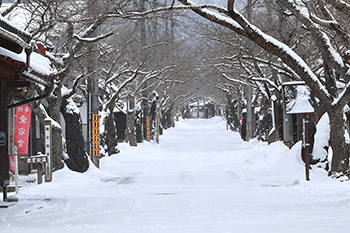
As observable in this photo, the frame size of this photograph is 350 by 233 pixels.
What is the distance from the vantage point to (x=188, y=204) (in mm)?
9680

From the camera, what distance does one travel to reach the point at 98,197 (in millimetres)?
11328

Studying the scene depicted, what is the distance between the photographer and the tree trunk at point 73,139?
1803 cm

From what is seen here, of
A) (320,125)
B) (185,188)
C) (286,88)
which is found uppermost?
(286,88)

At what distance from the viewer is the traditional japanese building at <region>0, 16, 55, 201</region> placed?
8242mm

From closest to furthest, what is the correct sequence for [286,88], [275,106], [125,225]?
1. [125,225]
2. [286,88]
3. [275,106]

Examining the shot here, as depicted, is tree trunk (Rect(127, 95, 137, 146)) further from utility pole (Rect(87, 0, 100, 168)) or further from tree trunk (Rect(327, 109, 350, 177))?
tree trunk (Rect(327, 109, 350, 177))

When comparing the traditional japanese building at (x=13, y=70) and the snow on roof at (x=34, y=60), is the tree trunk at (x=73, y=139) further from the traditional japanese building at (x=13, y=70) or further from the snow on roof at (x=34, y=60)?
the snow on roof at (x=34, y=60)

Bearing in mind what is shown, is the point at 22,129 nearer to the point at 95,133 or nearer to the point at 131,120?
the point at 95,133

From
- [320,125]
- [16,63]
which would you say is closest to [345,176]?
[320,125]

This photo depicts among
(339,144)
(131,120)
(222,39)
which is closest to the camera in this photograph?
(339,144)

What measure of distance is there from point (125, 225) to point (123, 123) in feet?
105

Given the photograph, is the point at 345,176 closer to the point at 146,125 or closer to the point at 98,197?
the point at 98,197

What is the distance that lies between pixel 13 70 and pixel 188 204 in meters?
4.47

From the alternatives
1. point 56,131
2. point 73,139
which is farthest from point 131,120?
point 56,131
